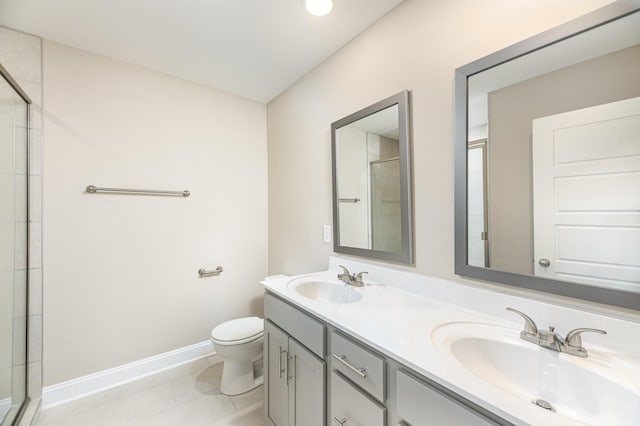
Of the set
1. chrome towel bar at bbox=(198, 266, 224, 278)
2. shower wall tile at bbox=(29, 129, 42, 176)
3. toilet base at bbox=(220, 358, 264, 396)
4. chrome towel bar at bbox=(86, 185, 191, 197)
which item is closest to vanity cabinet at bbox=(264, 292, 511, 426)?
toilet base at bbox=(220, 358, 264, 396)

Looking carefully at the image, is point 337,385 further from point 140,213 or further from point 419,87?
point 140,213

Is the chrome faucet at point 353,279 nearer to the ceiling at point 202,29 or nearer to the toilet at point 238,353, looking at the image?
the toilet at point 238,353

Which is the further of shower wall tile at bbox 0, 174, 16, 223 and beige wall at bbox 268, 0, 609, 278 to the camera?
shower wall tile at bbox 0, 174, 16, 223

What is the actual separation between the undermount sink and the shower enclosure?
5.46 ft

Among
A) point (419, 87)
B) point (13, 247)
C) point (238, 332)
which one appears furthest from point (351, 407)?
point (13, 247)

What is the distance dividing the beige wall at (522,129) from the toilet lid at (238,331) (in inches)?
62.0

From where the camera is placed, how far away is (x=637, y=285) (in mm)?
774

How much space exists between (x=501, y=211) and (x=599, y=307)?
413 millimetres

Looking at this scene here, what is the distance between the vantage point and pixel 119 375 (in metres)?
1.94

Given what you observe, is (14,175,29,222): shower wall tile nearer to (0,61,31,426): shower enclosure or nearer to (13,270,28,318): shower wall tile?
(0,61,31,426): shower enclosure

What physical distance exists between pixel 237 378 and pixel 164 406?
18.3 inches

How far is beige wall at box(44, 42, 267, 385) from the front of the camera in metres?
1.77

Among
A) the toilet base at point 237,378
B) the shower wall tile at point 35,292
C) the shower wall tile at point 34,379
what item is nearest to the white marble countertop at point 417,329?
the toilet base at point 237,378

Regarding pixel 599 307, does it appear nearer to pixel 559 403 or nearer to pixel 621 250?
pixel 621 250
